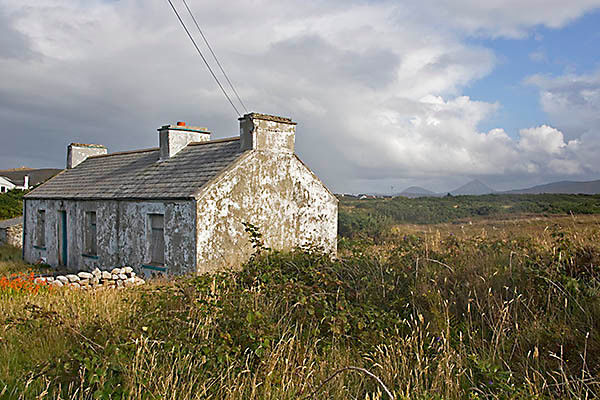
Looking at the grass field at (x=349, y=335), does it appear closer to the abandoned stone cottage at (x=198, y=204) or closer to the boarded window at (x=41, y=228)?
the abandoned stone cottage at (x=198, y=204)

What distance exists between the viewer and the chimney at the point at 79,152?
23188mm

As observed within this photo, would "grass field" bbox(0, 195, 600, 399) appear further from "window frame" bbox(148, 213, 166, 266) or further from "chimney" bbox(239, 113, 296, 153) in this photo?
"chimney" bbox(239, 113, 296, 153)

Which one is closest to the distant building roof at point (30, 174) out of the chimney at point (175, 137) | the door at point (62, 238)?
the door at point (62, 238)

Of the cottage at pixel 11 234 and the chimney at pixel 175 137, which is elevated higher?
the chimney at pixel 175 137

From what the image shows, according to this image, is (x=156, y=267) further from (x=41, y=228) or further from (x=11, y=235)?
(x=11, y=235)

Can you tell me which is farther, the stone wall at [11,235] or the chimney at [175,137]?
the stone wall at [11,235]

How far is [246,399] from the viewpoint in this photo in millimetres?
3969

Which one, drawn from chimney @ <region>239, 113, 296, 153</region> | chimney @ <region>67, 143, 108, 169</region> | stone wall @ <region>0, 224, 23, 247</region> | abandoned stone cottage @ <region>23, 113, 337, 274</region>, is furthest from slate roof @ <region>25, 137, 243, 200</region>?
stone wall @ <region>0, 224, 23, 247</region>

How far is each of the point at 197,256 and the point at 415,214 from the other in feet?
113

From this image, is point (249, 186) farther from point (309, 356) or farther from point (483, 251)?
point (309, 356)

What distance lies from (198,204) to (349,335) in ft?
24.0

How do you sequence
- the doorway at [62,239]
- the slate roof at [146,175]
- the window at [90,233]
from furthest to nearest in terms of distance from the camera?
the doorway at [62,239], the window at [90,233], the slate roof at [146,175]

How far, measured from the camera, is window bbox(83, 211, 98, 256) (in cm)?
1697

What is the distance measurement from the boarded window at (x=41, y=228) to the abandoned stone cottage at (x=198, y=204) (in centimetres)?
249
